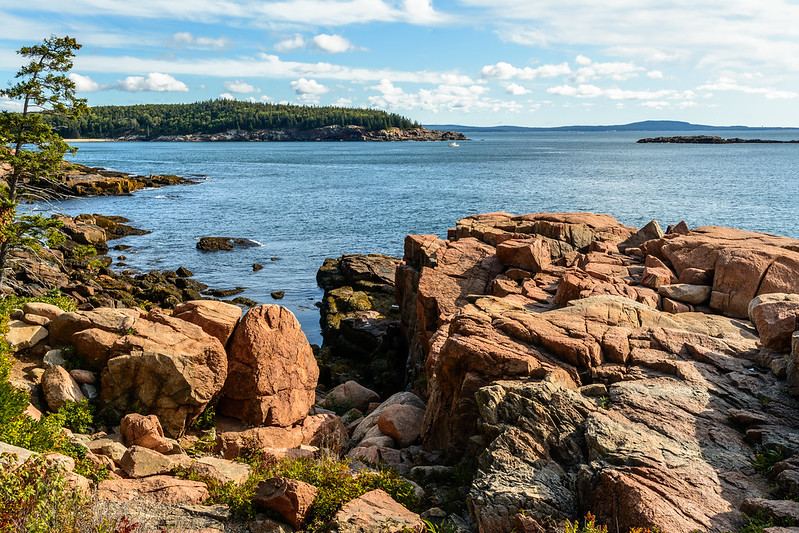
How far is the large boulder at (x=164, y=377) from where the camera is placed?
560 inches

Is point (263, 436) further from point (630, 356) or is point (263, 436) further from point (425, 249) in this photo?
point (425, 249)

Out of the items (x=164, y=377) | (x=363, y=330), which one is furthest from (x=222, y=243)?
(x=164, y=377)

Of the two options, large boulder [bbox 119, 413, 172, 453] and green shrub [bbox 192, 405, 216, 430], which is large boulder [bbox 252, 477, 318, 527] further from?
green shrub [bbox 192, 405, 216, 430]

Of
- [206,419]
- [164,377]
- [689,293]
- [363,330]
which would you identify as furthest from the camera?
[363,330]

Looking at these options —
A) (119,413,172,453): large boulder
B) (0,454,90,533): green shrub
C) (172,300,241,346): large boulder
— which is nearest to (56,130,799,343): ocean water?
(172,300,241,346): large boulder

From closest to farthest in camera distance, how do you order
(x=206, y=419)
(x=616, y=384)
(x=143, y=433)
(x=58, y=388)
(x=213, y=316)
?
1. (x=616, y=384)
2. (x=143, y=433)
3. (x=58, y=388)
4. (x=206, y=419)
5. (x=213, y=316)

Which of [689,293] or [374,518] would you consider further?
[689,293]

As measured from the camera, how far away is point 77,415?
13.6m

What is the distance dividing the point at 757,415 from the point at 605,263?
433 inches

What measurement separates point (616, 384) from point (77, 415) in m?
12.2

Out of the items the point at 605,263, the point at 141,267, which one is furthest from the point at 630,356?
the point at 141,267

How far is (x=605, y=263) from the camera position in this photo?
21828 mm

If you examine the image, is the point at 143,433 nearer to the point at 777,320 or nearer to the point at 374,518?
the point at 374,518

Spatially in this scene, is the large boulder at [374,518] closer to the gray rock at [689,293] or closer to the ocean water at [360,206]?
the gray rock at [689,293]
